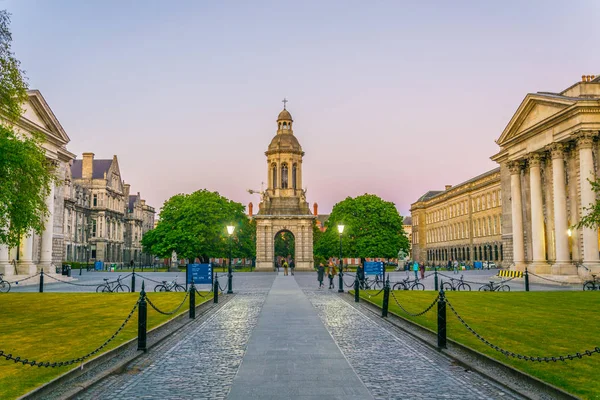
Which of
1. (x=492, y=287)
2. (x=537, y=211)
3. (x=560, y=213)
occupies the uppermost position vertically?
(x=537, y=211)

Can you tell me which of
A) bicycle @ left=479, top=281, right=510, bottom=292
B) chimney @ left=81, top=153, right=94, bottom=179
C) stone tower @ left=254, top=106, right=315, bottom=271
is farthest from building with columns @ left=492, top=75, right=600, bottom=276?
chimney @ left=81, top=153, right=94, bottom=179

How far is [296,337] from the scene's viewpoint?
14234 mm

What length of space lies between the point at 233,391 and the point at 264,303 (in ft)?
52.8

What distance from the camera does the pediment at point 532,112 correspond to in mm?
39219

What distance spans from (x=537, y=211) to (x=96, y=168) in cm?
9131

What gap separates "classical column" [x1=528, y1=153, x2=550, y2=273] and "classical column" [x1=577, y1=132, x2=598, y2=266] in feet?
19.4

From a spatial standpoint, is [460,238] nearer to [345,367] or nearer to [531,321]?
[531,321]

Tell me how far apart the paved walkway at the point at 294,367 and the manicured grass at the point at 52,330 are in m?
3.16

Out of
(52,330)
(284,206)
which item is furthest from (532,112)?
(284,206)

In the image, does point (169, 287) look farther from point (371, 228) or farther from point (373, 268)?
point (371, 228)

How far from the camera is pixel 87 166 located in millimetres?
110438

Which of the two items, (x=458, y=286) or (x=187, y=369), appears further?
(x=458, y=286)

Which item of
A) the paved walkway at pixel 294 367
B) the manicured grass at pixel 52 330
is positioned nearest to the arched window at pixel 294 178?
the manicured grass at pixel 52 330

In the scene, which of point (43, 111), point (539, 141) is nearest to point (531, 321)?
point (539, 141)
